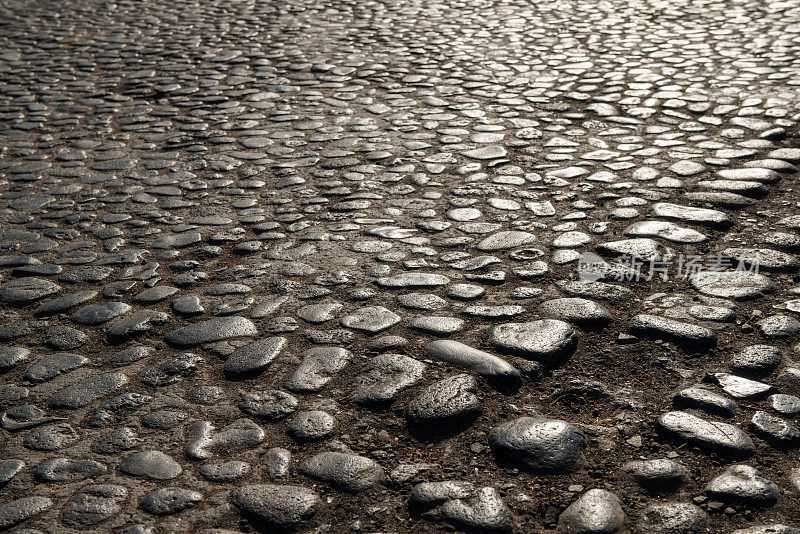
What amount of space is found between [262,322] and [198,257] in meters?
0.82

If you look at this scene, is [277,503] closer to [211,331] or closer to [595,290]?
[211,331]

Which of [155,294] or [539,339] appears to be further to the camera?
[155,294]

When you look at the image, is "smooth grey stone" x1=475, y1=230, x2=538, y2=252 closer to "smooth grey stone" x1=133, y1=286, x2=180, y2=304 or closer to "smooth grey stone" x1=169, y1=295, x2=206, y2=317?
"smooth grey stone" x1=169, y1=295, x2=206, y2=317

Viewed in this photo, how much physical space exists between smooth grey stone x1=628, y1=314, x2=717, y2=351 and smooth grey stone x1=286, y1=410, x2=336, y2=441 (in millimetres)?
1220

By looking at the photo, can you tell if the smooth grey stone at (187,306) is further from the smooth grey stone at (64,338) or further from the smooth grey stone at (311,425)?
the smooth grey stone at (311,425)

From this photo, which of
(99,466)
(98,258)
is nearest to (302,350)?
(99,466)

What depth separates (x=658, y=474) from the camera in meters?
2.23

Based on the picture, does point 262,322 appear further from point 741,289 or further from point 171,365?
point 741,289

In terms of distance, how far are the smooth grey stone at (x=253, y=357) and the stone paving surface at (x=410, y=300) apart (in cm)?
1

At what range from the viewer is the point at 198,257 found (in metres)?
3.76

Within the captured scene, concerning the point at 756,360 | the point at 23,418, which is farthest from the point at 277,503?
the point at 756,360

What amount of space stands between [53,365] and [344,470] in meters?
1.32

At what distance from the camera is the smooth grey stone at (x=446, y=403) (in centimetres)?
250

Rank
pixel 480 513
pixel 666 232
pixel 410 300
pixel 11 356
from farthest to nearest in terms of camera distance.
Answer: pixel 666 232, pixel 410 300, pixel 11 356, pixel 480 513
